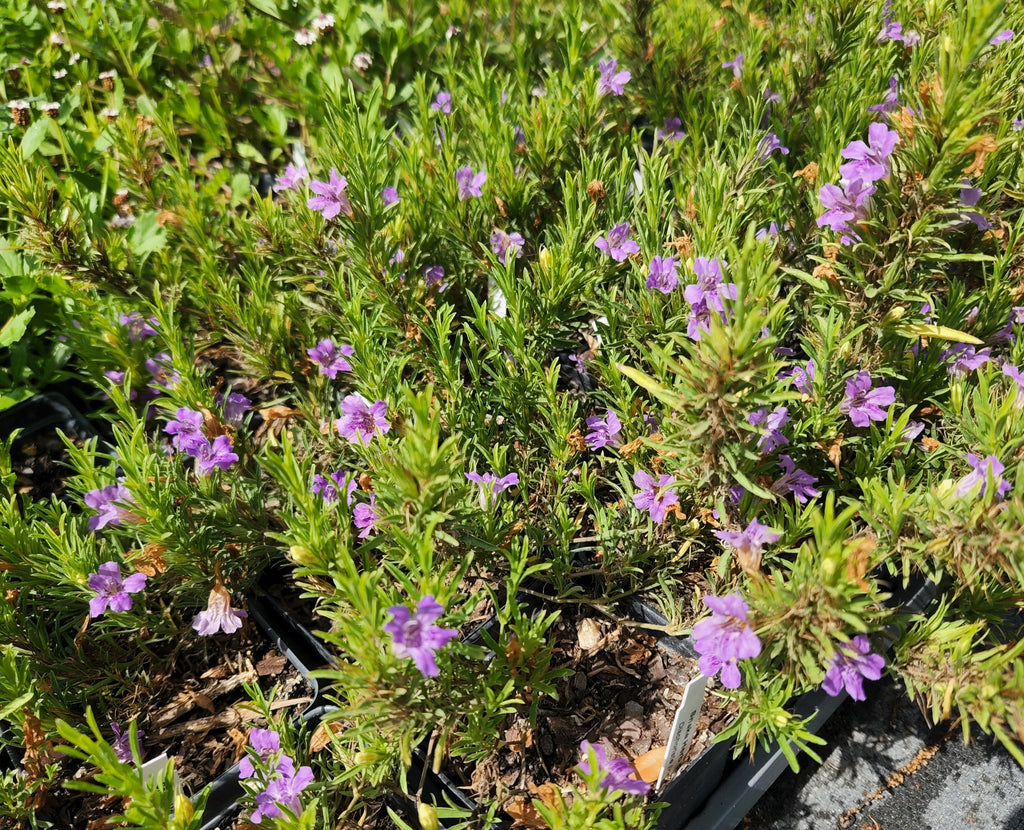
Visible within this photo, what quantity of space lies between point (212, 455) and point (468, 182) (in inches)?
45.8

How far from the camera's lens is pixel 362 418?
1.97 m

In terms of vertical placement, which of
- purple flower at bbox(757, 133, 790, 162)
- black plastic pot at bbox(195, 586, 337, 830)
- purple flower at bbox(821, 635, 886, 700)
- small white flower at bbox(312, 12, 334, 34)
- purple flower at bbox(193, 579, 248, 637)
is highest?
purple flower at bbox(757, 133, 790, 162)

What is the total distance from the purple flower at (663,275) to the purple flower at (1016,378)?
852mm

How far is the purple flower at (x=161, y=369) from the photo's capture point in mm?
2426

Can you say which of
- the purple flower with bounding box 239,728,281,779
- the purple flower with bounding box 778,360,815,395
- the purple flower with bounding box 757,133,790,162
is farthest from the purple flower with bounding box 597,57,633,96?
the purple flower with bounding box 239,728,281,779

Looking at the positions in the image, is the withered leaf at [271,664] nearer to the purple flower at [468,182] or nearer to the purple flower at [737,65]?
the purple flower at [468,182]

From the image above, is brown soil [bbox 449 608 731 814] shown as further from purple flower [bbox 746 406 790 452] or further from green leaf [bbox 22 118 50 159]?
green leaf [bbox 22 118 50 159]

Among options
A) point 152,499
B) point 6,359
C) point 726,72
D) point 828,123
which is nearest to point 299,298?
point 152,499

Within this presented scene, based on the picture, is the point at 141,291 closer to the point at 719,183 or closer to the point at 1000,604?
the point at 719,183

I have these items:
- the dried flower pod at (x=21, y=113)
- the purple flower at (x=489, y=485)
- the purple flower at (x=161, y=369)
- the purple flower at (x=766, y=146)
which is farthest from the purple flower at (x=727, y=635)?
the dried flower pod at (x=21, y=113)

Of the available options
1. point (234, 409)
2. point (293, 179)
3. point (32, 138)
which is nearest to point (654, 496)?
point (234, 409)

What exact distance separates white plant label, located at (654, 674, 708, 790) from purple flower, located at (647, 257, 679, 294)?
1.04 m

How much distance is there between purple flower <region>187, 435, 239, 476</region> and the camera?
2062mm

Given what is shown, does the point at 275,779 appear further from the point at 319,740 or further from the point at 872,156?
the point at 872,156
